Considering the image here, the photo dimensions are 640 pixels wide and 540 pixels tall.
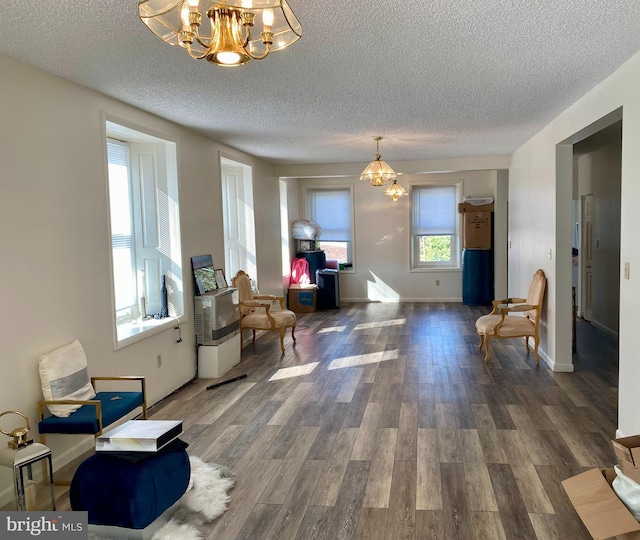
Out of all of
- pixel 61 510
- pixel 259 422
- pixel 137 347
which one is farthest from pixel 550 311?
pixel 61 510

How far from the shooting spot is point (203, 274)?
18.3ft

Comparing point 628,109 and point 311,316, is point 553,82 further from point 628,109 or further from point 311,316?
point 311,316

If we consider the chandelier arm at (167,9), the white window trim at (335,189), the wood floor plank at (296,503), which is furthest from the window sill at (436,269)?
the chandelier arm at (167,9)

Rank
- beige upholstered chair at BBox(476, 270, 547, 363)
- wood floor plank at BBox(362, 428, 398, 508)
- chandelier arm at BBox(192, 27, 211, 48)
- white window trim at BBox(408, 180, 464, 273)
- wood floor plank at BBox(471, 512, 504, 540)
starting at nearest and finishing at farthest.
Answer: chandelier arm at BBox(192, 27, 211, 48) < wood floor plank at BBox(471, 512, 504, 540) < wood floor plank at BBox(362, 428, 398, 508) < beige upholstered chair at BBox(476, 270, 547, 363) < white window trim at BBox(408, 180, 464, 273)

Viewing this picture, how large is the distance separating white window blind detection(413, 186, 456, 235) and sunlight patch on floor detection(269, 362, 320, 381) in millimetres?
5277

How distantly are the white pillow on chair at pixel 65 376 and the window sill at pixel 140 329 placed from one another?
62cm

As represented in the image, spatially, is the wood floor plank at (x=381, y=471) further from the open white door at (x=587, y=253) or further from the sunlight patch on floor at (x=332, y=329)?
the open white door at (x=587, y=253)

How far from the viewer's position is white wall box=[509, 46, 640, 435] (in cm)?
332

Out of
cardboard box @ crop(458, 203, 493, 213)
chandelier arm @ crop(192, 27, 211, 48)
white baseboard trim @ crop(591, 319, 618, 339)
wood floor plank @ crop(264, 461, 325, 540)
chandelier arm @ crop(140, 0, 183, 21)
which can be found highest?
chandelier arm @ crop(140, 0, 183, 21)

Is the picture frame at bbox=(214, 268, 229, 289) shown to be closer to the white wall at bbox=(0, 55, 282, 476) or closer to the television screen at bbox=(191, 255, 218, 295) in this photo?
the television screen at bbox=(191, 255, 218, 295)

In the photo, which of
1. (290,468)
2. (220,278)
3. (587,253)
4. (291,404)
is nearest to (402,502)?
(290,468)

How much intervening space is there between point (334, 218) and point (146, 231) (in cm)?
591

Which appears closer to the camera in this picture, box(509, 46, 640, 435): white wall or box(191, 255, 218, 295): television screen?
box(509, 46, 640, 435): white wall

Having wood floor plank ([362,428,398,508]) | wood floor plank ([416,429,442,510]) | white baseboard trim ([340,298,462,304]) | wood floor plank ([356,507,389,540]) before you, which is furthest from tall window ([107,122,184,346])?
white baseboard trim ([340,298,462,304])
